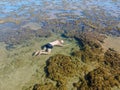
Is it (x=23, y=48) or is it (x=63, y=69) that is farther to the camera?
(x=23, y=48)

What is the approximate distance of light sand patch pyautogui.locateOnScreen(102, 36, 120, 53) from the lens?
14614mm

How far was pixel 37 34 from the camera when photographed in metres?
17.4

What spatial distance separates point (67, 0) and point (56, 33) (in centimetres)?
1111

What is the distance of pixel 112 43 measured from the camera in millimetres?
15211

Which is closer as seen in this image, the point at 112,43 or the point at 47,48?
the point at 47,48

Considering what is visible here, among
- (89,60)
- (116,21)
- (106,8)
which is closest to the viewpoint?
(89,60)

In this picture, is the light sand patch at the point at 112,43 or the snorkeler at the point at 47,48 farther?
the light sand patch at the point at 112,43

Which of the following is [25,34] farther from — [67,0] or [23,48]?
[67,0]

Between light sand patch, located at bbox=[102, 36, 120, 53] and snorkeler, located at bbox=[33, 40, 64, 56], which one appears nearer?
snorkeler, located at bbox=[33, 40, 64, 56]

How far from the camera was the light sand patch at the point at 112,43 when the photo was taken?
14614mm

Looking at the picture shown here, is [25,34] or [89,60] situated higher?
[89,60]

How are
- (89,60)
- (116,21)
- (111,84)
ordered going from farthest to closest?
(116,21) < (89,60) < (111,84)

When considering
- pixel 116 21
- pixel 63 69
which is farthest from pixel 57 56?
pixel 116 21

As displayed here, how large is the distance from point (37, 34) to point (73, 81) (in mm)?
7440
